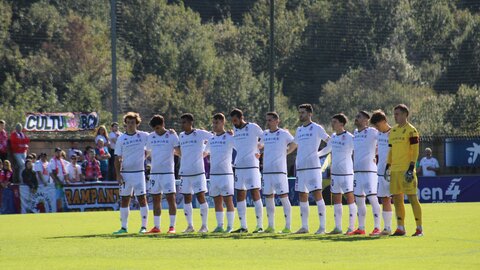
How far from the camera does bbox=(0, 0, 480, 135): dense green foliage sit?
177 feet

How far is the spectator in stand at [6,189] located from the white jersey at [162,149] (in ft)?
43.4

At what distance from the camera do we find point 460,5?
5797cm

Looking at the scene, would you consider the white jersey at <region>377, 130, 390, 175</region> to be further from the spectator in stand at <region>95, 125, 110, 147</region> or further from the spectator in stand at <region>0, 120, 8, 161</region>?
the spectator in stand at <region>0, 120, 8, 161</region>

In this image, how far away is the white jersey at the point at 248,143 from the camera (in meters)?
23.9

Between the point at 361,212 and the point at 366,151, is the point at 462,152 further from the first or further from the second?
the point at 361,212

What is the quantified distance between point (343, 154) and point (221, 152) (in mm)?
2629

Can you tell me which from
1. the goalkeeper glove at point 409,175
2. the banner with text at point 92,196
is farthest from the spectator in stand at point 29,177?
the goalkeeper glove at point 409,175

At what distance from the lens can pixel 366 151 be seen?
22.8m

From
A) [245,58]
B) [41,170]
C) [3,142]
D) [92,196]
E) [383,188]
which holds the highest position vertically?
[245,58]

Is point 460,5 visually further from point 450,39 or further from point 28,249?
point 28,249

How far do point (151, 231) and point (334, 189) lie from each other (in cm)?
385

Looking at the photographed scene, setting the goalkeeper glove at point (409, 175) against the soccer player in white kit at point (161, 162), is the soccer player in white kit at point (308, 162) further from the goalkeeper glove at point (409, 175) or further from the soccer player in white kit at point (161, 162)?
the soccer player in white kit at point (161, 162)

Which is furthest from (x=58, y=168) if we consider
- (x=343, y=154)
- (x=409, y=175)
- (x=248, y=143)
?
(x=409, y=175)

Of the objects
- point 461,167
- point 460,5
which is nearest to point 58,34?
point 460,5
